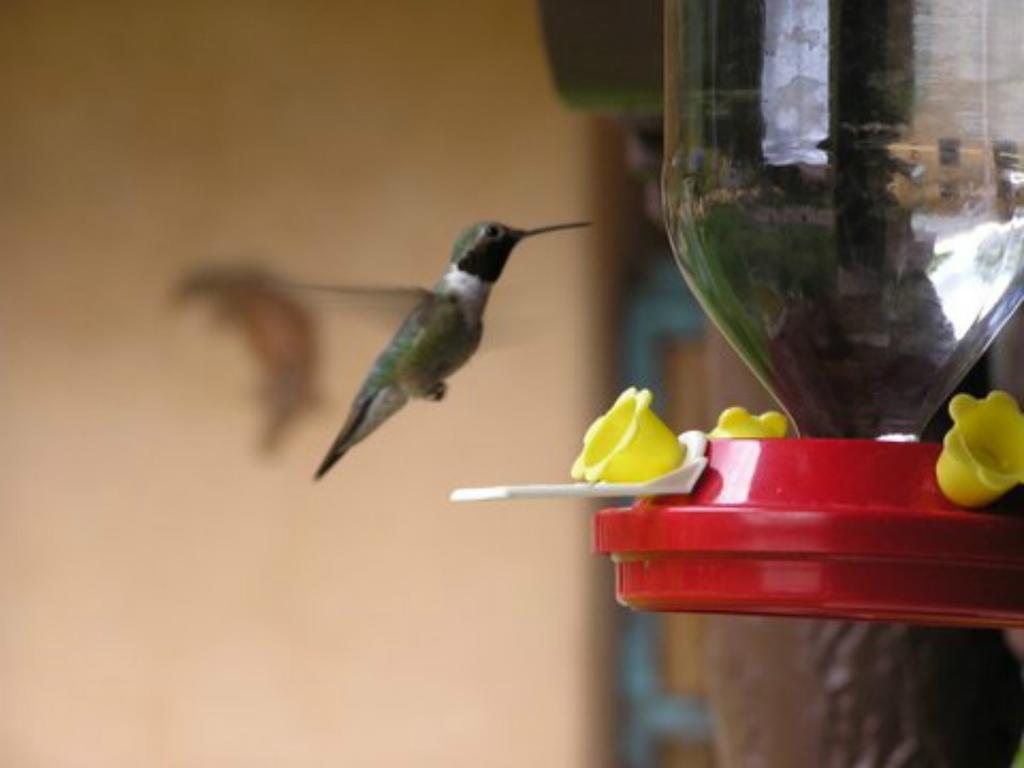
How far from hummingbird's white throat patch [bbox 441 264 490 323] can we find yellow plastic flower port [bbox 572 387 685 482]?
3.04 feet

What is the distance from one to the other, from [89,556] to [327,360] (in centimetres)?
57

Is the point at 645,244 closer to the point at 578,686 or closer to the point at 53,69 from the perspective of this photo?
the point at 578,686

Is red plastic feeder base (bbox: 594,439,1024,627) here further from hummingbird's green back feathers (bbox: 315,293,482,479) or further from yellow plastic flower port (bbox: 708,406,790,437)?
hummingbird's green back feathers (bbox: 315,293,482,479)

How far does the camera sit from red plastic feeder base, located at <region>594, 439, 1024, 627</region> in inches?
54.1

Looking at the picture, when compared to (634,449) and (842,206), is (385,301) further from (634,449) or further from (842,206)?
(634,449)

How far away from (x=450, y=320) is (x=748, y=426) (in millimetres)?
849

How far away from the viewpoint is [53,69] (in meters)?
4.98

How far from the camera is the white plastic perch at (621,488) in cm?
136

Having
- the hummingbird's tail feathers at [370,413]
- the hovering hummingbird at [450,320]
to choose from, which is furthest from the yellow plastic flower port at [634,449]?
the hummingbird's tail feathers at [370,413]

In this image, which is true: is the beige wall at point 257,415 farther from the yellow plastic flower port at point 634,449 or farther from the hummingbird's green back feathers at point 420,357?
the yellow plastic flower port at point 634,449

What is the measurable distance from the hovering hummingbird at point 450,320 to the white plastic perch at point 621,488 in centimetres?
90

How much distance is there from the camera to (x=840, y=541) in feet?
4.50

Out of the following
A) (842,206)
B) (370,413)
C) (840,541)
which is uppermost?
(842,206)

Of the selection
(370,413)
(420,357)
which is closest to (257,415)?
(370,413)
